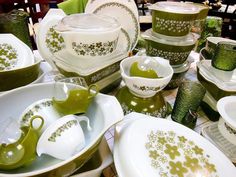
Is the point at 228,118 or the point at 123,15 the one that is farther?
the point at 123,15

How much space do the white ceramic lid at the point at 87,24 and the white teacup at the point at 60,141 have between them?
0.87 ft

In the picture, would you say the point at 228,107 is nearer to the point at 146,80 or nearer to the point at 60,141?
the point at 146,80

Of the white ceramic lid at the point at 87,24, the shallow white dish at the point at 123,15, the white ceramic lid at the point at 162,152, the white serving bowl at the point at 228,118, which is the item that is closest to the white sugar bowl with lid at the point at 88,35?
the white ceramic lid at the point at 87,24

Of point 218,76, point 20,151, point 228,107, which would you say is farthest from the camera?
point 218,76

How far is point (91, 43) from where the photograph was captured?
552 mm

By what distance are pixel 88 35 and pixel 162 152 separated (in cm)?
34

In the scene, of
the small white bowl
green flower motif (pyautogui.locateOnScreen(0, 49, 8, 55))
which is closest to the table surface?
the small white bowl

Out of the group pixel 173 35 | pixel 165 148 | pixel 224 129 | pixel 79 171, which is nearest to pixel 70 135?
pixel 79 171

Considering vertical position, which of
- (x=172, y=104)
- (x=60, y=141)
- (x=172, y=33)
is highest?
(x=172, y=33)

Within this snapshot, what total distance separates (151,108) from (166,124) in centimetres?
10

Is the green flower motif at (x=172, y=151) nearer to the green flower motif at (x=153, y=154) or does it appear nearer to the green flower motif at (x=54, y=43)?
the green flower motif at (x=153, y=154)

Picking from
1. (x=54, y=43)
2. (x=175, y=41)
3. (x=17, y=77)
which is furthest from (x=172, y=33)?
(x=17, y=77)

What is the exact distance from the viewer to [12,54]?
0.57m

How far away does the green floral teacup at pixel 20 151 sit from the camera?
1.20 ft
